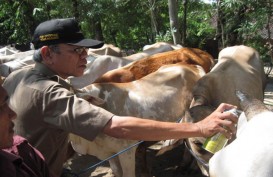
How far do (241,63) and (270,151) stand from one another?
3.62 meters

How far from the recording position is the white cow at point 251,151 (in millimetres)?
1590

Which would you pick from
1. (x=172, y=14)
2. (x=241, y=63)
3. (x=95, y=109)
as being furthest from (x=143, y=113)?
(x=172, y=14)

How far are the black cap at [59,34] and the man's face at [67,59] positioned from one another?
0.15 feet

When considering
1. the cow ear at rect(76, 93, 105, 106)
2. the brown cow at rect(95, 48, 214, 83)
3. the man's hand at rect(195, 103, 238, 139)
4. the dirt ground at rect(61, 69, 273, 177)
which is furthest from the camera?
the dirt ground at rect(61, 69, 273, 177)

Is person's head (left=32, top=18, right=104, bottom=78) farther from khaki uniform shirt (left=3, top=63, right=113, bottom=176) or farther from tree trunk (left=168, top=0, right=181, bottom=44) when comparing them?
tree trunk (left=168, top=0, right=181, bottom=44)

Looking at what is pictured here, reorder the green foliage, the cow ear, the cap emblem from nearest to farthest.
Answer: the cap emblem < the cow ear < the green foliage

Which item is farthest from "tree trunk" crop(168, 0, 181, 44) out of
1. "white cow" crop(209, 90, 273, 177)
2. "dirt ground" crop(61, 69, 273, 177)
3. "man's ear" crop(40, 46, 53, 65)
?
"white cow" crop(209, 90, 273, 177)

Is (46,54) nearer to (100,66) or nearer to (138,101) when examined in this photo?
(138,101)

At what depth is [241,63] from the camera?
5.09 metres

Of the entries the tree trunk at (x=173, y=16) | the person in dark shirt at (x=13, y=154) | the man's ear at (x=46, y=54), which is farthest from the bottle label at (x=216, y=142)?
the tree trunk at (x=173, y=16)

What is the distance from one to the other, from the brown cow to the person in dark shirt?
11.4 feet

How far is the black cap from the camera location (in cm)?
272

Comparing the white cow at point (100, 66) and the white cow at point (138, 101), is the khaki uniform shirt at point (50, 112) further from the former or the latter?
the white cow at point (100, 66)

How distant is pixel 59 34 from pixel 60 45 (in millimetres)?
73
